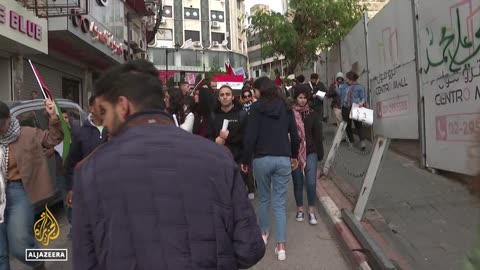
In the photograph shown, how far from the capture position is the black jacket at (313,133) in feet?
20.5

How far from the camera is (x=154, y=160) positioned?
1682mm

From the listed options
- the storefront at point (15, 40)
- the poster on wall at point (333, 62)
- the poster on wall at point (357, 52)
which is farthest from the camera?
the poster on wall at point (333, 62)

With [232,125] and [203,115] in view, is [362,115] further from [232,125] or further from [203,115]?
[203,115]

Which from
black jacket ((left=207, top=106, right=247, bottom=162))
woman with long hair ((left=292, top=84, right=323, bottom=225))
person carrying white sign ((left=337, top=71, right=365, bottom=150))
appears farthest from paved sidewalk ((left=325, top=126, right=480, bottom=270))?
person carrying white sign ((left=337, top=71, right=365, bottom=150))

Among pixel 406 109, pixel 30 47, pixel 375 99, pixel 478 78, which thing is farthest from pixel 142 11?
pixel 478 78

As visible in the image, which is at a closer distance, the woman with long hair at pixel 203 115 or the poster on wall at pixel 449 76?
the poster on wall at pixel 449 76

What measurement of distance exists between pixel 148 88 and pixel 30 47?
13126mm

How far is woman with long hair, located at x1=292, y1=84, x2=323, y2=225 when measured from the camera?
6.18m

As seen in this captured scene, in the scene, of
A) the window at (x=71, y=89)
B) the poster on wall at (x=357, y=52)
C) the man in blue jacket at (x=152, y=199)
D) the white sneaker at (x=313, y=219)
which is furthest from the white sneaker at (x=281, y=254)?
the window at (x=71, y=89)

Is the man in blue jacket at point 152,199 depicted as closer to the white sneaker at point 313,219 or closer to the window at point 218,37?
the white sneaker at point 313,219

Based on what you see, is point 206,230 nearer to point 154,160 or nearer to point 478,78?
point 154,160

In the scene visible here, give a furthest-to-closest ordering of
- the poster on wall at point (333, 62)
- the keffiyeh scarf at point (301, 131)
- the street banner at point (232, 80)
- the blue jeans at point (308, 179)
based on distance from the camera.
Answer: the street banner at point (232, 80), the poster on wall at point (333, 62), the blue jeans at point (308, 179), the keffiyeh scarf at point (301, 131)

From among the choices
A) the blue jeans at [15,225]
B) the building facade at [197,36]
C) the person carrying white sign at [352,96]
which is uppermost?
the building facade at [197,36]

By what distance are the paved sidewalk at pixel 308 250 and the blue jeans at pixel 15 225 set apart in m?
2.16
